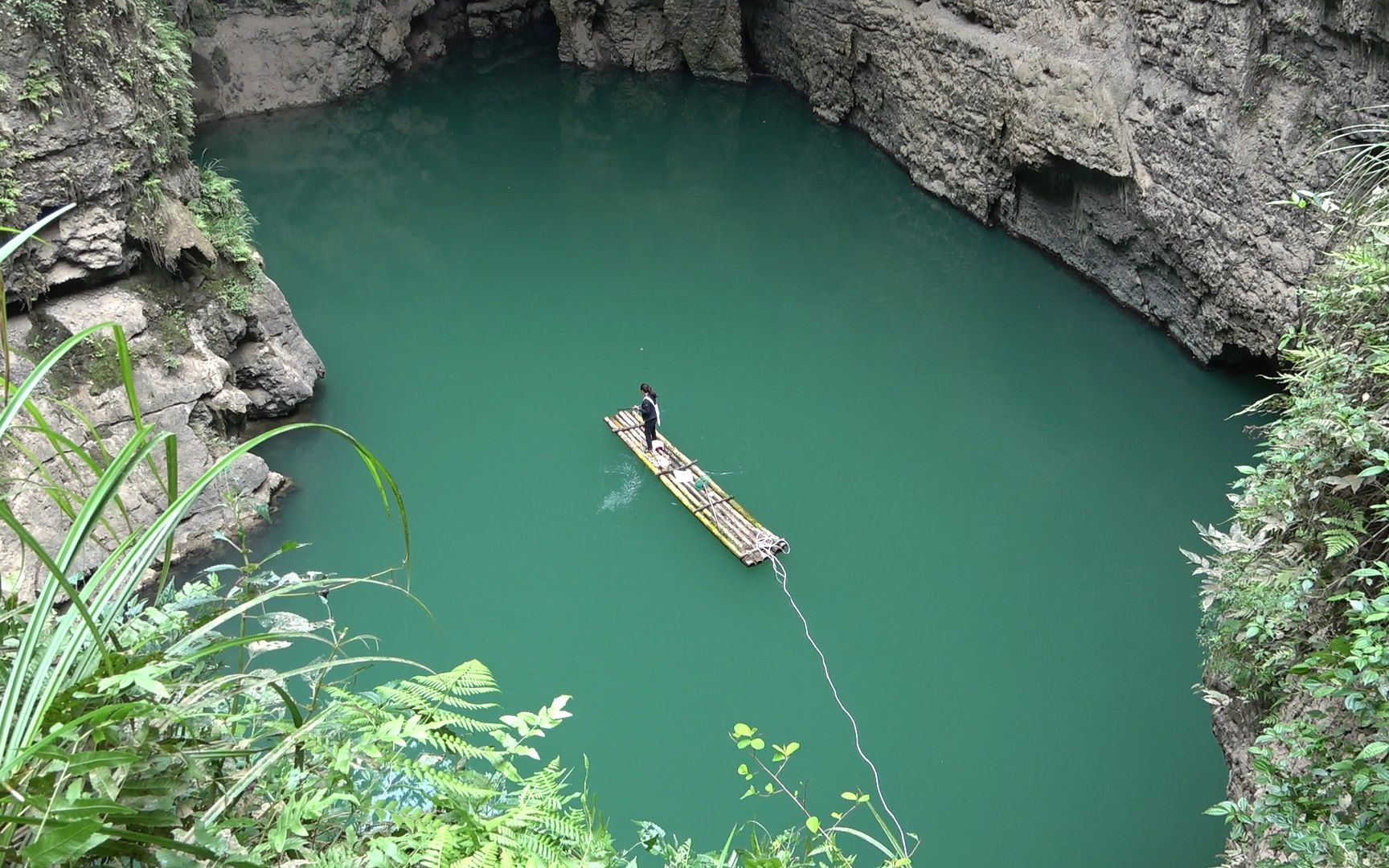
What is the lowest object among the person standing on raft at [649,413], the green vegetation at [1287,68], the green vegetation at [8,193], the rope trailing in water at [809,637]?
the rope trailing in water at [809,637]

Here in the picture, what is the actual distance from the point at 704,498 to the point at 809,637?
1.24 metres

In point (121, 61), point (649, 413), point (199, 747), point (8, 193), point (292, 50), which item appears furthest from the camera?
point (292, 50)

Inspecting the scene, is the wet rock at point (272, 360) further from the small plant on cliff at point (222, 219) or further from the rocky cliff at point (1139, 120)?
the rocky cliff at point (1139, 120)

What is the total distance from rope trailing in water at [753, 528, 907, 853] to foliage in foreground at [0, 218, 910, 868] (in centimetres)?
328

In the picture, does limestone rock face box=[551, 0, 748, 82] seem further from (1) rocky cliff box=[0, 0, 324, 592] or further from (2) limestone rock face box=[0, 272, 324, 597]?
(2) limestone rock face box=[0, 272, 324, 597]

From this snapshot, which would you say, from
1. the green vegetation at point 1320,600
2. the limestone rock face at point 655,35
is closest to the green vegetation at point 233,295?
the green vegetation at point 1320,600

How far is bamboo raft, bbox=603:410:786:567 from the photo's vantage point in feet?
20.5

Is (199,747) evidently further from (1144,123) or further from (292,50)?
(292,50)

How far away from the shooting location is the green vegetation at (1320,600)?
2.30 metres

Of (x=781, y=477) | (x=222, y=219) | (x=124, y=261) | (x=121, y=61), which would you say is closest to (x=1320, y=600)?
(x=781, y=477)

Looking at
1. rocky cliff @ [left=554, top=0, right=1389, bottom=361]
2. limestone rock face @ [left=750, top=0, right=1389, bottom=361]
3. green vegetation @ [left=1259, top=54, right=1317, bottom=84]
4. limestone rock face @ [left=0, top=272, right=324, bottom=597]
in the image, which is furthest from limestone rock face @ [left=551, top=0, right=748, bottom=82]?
limestone rock face @ [left=0, top=272, right=324, bottom=597]

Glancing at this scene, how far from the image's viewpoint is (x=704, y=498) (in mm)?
6590

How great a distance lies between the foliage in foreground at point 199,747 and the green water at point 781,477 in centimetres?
341

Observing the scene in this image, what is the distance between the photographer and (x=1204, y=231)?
24.3 ft
